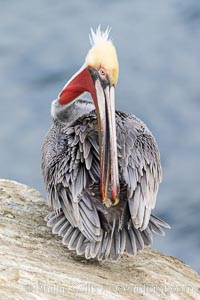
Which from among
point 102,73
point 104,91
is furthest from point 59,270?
point 102,73

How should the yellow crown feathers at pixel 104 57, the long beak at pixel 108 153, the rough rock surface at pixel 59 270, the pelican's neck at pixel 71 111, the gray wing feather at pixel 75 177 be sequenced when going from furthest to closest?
1. the pelican's neck at pixel 71 111
2. the yellow crown feathers at pixel 104 57
3. the gray wing feather at pixel 75 177
4. the long beak at pixel 108 153
5. the rough rock surface at pixel 59 270

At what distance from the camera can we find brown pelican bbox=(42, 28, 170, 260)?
25.2 ft

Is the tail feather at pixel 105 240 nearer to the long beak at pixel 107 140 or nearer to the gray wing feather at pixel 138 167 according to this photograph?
the gray wing feather at pixel 138 167

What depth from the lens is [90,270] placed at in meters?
7.52

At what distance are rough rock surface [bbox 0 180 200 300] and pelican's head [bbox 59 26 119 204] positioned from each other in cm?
56

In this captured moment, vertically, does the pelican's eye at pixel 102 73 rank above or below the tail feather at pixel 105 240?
above

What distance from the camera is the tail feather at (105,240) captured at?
25.0ft

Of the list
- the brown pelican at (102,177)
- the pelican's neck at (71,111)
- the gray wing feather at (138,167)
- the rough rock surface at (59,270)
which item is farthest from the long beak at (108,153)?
the pelican's neck at (71,111)

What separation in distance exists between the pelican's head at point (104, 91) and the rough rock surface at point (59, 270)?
0.56 m

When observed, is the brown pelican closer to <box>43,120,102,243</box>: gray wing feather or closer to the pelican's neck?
<box>43,120,102,243</box>: gray wing feather

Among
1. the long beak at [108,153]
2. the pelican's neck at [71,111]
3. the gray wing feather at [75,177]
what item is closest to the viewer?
the long beak at [108,153]

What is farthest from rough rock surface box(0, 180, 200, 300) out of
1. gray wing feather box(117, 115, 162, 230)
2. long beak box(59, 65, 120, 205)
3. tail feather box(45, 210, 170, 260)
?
long beak box(59, 65, 120, 205)

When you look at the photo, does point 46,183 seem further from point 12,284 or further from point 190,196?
point 190,196

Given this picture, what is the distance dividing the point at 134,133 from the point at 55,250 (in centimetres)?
119
